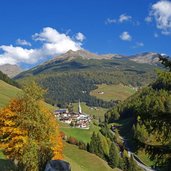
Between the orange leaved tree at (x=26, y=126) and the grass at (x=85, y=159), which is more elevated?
the orange leaved tree at (x=26, y=126)

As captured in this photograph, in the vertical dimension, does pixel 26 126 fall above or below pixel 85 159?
above

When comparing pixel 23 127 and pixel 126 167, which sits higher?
pixel 23 127

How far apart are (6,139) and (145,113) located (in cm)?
3054

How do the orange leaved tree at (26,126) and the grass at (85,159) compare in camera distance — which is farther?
the grass at (85,159)

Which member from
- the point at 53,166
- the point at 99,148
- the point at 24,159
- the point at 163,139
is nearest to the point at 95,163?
the point at 99,148

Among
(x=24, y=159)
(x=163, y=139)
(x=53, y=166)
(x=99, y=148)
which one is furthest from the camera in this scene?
(x=99, y=148)

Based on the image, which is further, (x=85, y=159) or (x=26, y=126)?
(x=85, y=159)

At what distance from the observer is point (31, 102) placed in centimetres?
4612

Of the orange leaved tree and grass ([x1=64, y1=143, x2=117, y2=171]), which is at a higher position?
the orange leaved tree

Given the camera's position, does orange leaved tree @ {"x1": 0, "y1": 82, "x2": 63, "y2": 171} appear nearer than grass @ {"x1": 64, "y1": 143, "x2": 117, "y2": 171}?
Yes

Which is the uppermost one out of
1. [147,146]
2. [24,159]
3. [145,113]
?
[145,113]

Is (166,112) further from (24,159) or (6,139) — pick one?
(6,139)

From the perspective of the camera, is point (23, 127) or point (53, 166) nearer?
point (53, 166)

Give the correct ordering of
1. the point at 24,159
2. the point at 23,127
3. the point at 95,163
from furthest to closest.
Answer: the point at 95,163 < the point at 23,127 < the point at 24,159
